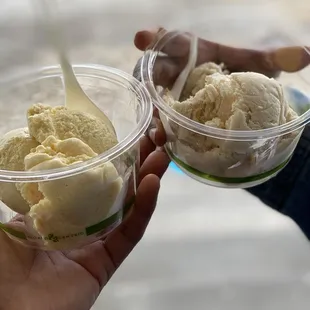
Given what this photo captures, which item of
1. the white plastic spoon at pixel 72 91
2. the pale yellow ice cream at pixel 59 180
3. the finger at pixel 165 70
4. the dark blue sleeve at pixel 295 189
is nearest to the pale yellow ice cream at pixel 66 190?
the pale yellow ice cream at pixel 59 180

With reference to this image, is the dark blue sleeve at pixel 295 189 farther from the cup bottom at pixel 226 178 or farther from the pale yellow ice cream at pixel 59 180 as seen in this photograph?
the pale yellow ice cream at pixel 59 180

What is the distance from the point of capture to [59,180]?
57cm

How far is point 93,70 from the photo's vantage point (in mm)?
743

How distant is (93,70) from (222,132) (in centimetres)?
20

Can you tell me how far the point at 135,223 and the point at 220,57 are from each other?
0.32 meters

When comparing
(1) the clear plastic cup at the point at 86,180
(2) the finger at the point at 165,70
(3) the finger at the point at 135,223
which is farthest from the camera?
(2) the finger at the point at 165,70

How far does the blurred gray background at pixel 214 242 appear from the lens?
2.76 feet

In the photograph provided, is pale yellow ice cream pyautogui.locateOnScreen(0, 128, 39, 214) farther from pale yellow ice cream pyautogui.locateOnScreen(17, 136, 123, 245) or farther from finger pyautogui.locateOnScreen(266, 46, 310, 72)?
finger pyautogui.locateOnScreen(266, 46, 310, 72)

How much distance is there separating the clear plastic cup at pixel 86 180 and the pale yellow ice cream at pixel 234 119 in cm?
7

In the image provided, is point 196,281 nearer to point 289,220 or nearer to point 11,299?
point 289,220

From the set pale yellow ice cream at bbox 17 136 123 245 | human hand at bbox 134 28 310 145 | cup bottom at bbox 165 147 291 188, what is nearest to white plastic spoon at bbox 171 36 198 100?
human hand at bbox 134 28 310 145

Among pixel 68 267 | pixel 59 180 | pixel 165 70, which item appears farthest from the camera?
pixel 165 70

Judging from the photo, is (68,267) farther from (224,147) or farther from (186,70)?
(186,70)

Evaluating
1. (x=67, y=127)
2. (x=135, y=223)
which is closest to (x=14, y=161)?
(x=67, y=127)
